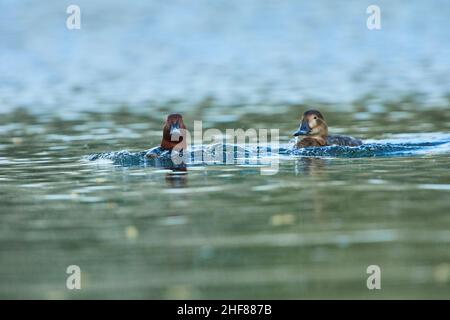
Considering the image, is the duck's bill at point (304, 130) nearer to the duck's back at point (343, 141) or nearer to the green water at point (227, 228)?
the duck's back at point (343, 141)

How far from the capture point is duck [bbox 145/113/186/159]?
56.6 ft

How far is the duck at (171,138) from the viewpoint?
17.3 metres

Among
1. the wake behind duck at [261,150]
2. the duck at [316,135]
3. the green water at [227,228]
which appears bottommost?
the green water at [227,228]

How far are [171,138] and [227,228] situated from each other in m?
6.15

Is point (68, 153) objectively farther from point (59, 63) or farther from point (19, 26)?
point (19, 26)

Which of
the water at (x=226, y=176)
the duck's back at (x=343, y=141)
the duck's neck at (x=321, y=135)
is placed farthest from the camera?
the duck's neck at (x=321, y=135)

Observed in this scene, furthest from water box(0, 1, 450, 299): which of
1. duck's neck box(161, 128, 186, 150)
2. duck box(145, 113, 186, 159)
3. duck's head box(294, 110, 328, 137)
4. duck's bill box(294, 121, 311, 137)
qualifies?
duck's neck box(161, 128, 186, 150)

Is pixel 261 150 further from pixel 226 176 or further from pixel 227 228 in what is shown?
pixel 227 228

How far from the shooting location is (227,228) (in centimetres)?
1138

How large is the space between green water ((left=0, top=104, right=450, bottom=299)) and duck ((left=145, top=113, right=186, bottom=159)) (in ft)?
2.89

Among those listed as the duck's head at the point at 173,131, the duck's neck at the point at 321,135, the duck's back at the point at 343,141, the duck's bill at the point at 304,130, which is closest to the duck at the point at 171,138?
the duck's head at the point at 173,131

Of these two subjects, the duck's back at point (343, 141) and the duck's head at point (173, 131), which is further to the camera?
the duck's back at point (343, 141)

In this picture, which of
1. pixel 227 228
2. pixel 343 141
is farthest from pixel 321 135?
pixel 227 228
